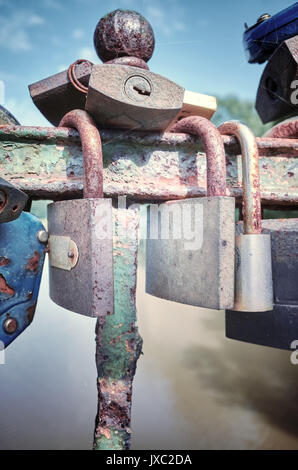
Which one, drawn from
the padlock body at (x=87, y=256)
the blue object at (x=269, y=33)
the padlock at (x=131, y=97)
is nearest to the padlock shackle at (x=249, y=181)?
the padlock at (x=131, y=97)

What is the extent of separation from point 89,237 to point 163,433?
1.02 meters

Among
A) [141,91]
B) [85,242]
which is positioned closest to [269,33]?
[141,91]

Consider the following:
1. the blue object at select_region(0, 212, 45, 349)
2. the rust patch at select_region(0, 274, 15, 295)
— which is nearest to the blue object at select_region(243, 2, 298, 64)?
the blue object at select_region(0, 212, 45, 349)

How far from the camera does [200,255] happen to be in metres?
0.49

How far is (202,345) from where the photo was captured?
6.13ft

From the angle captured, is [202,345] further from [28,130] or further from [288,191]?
[28,130]

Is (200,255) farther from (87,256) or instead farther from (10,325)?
(10,325)

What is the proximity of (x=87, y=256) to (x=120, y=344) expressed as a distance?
21 centimetres

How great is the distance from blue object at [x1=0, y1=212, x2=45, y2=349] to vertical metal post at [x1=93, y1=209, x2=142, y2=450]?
14 centimetres

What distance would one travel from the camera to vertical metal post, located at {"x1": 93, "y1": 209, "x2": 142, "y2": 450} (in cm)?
55

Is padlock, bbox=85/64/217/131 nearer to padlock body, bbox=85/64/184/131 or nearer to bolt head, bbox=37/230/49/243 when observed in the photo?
padlock body, bbox=85/64/184/131

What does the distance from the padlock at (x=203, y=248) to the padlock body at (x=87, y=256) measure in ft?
0.43
